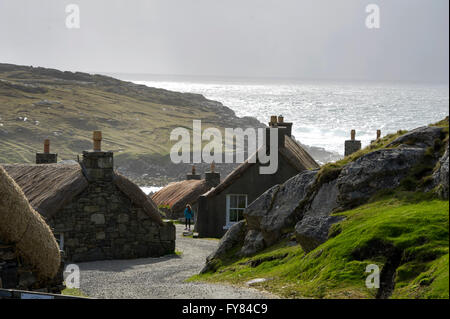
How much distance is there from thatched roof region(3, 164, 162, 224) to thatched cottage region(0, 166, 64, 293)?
438 inches

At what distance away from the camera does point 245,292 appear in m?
13.5

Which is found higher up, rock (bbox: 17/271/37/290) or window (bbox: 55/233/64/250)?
rock (bbox: 17/271/37/290)

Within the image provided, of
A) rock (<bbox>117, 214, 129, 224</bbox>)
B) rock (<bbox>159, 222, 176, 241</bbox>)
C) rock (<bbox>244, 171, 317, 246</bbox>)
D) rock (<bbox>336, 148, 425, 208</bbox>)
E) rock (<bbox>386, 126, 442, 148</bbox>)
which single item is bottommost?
rock (<bbox>159, 222, 176, 241</bbox>)

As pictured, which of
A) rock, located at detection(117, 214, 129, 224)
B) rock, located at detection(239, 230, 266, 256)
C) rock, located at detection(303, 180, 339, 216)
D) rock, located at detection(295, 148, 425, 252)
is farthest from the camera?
rock, located at detection(117, 214, 129, 224)

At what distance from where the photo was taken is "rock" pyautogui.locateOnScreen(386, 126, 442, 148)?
15.7 metres

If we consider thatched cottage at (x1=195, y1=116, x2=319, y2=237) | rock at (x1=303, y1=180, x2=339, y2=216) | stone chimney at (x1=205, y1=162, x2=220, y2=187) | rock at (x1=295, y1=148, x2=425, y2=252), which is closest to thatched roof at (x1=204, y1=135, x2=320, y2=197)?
thatched cottage at (x1=195, y1=116, x2=319, y2=237)

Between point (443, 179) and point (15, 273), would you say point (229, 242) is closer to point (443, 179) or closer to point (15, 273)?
point (15, 273)

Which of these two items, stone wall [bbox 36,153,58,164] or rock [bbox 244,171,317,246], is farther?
stone wall [bbox 36,153,58,164]

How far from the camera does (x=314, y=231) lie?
605 inches

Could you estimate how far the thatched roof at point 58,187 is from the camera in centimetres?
2619

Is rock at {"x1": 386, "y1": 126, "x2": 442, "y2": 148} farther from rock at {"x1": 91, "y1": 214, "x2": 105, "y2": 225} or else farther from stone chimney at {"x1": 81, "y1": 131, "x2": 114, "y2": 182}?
rock at {"x1": 91, "y1": 214, "x2": 105, "y2": 225}

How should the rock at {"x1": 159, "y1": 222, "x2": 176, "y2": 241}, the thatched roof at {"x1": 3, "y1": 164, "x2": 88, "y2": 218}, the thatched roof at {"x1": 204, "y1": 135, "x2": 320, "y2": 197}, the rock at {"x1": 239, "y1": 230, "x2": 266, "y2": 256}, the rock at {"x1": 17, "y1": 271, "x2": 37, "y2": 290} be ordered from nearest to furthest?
the rock at {"x1": 17, "y1": 271, "x2": 37, "y2": 290} < the rock at {"x1": 239, "y1": 230, "x2": 266, "y2": 256} < the thatched roof at {"x1": 3, "y1": 164, "x2": 88, "y2": 218} < the rock at {"x1": 159, "y1": 222, "x2": 176, "y2": 241} < the thatched roof at {"x1": 204, "y1": 135, "x2": 320, "y2": 197}
